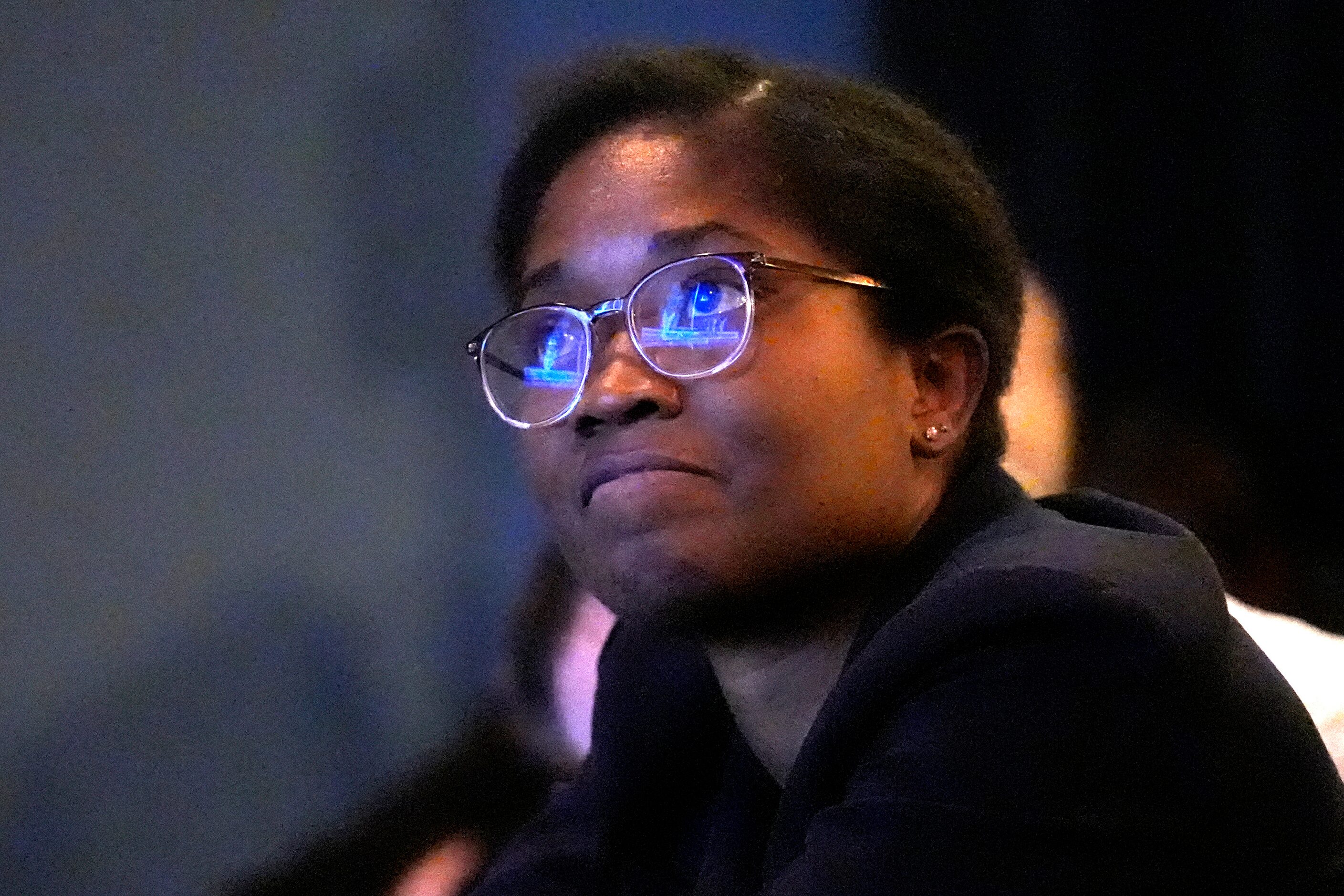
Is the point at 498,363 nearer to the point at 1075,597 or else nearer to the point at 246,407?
the point at 246,407

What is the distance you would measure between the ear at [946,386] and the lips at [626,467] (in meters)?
0.14

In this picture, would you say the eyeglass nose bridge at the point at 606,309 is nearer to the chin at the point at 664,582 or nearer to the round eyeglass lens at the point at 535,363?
the round eyeglass lens at the point at 535,363

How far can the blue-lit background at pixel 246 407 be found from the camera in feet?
2.40

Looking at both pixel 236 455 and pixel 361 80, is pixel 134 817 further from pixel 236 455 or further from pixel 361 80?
pixel 361 80

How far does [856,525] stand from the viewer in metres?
0.58

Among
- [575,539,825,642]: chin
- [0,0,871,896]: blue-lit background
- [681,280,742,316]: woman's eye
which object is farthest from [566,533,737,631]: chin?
[0,0,871,896]: blue-lit background

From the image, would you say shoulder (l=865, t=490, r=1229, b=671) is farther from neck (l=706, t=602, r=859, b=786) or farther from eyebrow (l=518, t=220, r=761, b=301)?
eyebrow (l=518, t=220, r=761, b=301)

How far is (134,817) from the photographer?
0.76 metres

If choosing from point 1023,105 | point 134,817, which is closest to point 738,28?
point 1023,105

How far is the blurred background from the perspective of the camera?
737 mm

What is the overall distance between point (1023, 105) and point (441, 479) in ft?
2.04

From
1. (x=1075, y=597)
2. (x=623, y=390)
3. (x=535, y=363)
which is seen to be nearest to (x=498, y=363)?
(x=535, y=363)

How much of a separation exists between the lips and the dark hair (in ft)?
0.48

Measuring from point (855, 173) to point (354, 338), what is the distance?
0.43 meters
